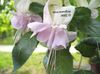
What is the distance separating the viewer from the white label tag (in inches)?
15.5

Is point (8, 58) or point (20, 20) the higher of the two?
point (20, 20)

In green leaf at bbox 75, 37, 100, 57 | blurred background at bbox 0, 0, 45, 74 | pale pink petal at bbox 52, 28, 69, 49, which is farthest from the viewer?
blurred background at bbox 0, 0, 45, 74

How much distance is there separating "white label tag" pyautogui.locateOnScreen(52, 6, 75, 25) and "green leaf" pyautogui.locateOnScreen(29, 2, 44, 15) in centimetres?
6

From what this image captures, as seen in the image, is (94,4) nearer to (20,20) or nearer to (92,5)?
(92,5)

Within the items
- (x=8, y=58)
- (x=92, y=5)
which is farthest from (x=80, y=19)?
(x=8, y=58)

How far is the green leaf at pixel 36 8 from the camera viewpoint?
0.45 m

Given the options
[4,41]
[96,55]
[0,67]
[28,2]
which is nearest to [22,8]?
[28,2]

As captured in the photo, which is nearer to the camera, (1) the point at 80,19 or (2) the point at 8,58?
(1) the point at 80,19

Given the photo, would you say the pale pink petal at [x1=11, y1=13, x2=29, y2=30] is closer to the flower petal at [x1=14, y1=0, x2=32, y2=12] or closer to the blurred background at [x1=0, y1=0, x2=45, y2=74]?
the flower petal at [x1=14, y1=0, x2=32, y2=12]

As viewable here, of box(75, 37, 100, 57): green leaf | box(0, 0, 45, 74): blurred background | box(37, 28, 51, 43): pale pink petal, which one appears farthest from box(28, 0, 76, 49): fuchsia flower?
box(0, 0, 45, 74): blurred background

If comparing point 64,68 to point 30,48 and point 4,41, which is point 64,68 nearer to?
point 30,48

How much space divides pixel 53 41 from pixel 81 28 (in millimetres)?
78

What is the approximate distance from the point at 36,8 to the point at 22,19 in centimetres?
3

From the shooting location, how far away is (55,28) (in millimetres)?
393
